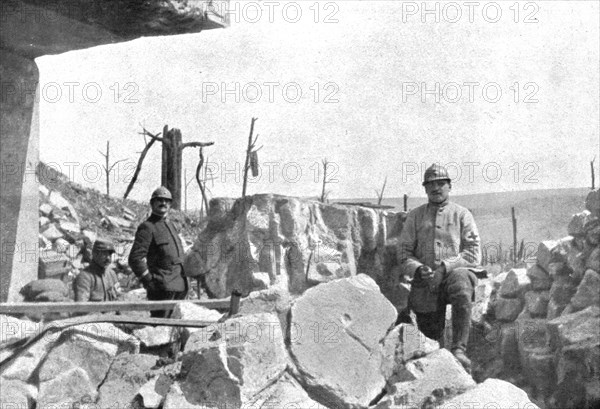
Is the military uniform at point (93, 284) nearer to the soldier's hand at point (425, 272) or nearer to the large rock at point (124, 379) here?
the large rock at point (124, 379)

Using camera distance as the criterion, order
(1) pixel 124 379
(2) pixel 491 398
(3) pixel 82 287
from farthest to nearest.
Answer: (3) pixel 82 287, (1) pixel 124 379, (2) pixel 491 398

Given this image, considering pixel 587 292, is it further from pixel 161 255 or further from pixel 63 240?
pixel 63 240

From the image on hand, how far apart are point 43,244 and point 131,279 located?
1.77 meters

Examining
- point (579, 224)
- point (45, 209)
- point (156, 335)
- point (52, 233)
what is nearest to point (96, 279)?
point (156, 335)

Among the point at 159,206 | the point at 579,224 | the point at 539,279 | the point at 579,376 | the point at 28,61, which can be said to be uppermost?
the point at 28,61

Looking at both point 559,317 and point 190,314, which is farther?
point 559,317

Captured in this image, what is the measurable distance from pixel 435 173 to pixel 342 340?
213 centimetres

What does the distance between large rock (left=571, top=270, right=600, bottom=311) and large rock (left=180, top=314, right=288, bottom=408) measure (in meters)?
4.79

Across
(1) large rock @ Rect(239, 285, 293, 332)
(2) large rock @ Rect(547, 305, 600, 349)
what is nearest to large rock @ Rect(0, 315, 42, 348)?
(1) large rock @ Rect(239, 285, 293, 332)

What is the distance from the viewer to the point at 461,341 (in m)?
6.47

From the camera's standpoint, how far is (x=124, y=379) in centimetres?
483

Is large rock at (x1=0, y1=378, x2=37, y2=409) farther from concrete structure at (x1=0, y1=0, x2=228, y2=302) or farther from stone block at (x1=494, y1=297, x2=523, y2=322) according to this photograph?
stone block at (x1=494, y1=297, x2=523, y2=322)

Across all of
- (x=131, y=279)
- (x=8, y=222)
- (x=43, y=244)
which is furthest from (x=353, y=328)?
(x=43, y=244)

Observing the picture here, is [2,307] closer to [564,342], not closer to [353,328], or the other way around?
[353,328]
